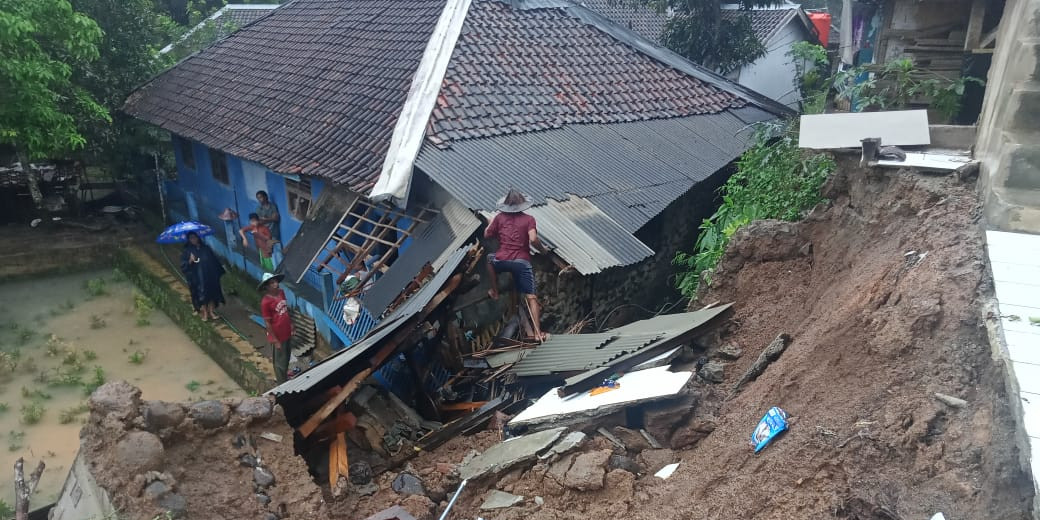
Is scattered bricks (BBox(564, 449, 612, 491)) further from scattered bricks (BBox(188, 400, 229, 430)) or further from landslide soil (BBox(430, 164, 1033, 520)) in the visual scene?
scattered bricks (BBox(188, 400, 229, 430))

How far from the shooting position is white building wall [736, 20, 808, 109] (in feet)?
70.8

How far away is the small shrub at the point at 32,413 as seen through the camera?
859 cm

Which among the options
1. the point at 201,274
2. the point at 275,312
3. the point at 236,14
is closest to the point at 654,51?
the point at 275,312

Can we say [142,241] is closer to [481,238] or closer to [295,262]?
[295,262]

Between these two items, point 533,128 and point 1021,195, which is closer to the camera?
point 1021,195

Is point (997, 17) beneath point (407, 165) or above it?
above

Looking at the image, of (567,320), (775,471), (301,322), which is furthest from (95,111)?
(775,471)

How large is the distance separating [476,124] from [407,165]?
164 centimetres

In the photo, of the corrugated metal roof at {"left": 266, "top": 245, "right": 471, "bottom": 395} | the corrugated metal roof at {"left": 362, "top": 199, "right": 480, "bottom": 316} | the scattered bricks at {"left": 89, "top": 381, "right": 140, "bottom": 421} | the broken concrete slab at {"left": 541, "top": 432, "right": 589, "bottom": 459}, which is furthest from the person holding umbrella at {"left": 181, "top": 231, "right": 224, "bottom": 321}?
the broken concrete slab at {"left": 541, "top": 432, "right": 589, "bottom": 459}

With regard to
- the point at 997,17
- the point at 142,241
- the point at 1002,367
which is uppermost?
the point at 997,17

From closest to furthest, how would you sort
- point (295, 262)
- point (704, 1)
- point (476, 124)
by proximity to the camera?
point (295, 262) → point (476, 124) → point (704, 1)

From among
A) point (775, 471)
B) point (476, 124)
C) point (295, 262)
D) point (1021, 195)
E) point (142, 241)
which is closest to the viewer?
point (775, 471)

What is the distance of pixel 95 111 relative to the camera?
13.1 meters

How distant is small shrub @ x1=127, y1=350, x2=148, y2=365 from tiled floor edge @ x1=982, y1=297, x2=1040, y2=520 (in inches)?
407
